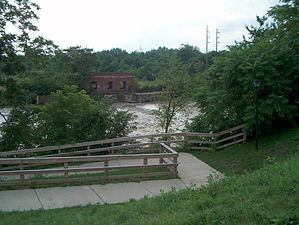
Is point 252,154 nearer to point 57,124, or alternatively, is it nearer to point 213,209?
point 213,209

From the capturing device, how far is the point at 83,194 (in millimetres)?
8570

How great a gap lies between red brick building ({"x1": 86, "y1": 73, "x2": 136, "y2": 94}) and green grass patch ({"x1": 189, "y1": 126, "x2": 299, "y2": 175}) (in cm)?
5715

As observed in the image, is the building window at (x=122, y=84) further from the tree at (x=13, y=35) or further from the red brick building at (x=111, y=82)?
the tree at (x=13, y=35)

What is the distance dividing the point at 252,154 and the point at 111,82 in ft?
204

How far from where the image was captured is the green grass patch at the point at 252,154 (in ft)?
36.0

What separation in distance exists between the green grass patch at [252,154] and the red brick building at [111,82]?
57.1 meters

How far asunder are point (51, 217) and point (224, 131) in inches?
381

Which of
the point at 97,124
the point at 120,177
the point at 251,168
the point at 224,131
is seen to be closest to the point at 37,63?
the point at 97,124

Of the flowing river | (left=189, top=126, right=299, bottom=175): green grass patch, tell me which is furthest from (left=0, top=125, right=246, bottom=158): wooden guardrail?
the flowing river

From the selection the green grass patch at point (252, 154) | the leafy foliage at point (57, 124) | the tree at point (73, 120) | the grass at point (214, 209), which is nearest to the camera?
the grass at point (214, 209)

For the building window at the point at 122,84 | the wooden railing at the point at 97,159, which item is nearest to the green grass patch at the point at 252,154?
the wooden railing at the point at 97,159

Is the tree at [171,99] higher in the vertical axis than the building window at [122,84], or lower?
lower

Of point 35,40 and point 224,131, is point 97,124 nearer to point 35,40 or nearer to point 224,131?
point 35,40

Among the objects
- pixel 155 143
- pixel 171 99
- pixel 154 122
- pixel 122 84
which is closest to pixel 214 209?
pixel 155 143
